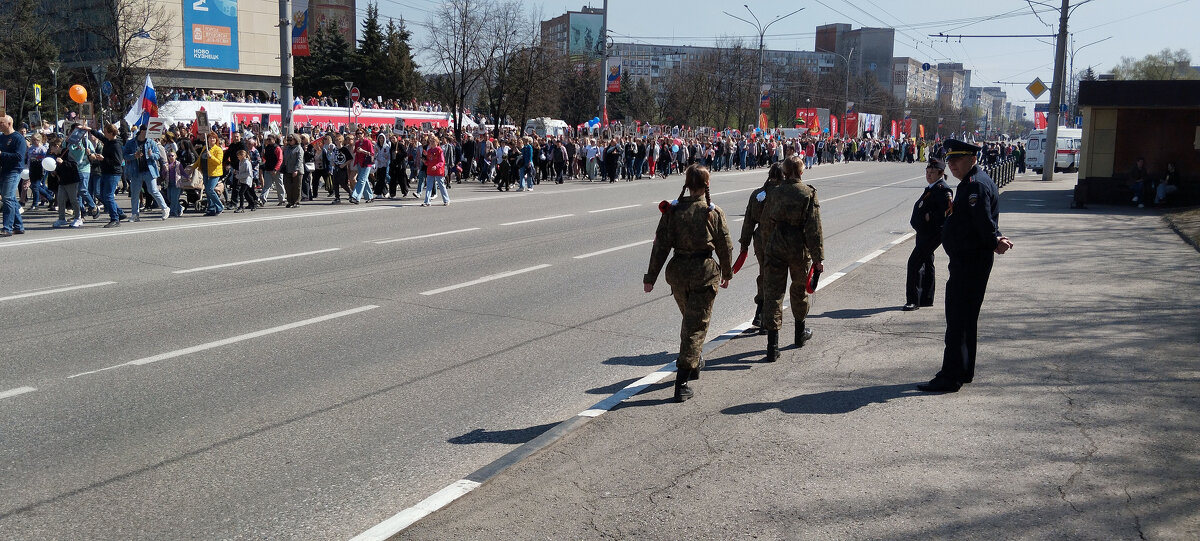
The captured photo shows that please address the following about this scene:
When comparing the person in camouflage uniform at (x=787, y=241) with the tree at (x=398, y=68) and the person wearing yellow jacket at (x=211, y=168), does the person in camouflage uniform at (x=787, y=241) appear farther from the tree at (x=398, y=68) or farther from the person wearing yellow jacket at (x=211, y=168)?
the tree at (x=398, y=68)

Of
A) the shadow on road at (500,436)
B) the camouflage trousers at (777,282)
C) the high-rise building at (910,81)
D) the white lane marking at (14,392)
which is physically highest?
the high-rise building at (910,81)

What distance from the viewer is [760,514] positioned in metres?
4.38

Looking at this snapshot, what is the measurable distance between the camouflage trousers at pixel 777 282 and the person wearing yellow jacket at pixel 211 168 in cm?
1394

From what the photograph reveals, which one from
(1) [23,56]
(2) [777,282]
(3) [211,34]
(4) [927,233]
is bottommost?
(2) [777,282]

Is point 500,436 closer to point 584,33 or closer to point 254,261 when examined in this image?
point 254,261

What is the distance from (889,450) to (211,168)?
1637 centimetres

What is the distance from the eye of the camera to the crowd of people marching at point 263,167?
16.2m

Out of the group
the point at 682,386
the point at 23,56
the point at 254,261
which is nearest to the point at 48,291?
the point at 254,261

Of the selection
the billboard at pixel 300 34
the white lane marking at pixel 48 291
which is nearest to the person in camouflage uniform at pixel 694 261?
the white lane marking at pixel 48 291

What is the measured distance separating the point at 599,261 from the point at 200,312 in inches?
234

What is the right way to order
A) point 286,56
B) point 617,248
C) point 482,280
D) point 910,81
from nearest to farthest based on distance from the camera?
1. point 482,280
2. point 617,248
3. point 286,56
4. point 910,81

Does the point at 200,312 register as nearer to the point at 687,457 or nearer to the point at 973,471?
the point at 687,457

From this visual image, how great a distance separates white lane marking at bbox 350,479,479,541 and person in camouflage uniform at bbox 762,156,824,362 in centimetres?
349

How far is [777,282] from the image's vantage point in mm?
7559
